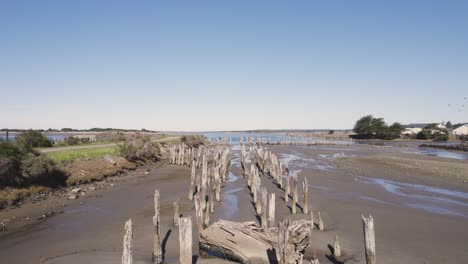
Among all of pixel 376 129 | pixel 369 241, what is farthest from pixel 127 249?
pixel 376 129

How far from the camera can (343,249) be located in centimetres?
1230

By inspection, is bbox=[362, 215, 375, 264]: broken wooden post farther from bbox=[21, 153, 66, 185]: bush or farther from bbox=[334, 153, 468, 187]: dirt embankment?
bbox=[334, 153, 468, 187]: dirt embankment

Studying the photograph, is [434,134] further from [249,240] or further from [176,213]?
[249,240]

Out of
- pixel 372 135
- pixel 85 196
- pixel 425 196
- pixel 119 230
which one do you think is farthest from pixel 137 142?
pixel 372 135

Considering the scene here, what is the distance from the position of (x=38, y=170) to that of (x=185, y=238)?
53.9 feet

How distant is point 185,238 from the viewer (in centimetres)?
912

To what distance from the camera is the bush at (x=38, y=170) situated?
2062 cm

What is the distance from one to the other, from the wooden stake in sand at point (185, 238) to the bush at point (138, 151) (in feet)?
96.3

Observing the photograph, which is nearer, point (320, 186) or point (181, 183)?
point (320, 186)

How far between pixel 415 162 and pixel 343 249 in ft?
111

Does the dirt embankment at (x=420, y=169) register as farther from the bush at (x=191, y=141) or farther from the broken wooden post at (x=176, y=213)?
the bush at (x=191, y=141)

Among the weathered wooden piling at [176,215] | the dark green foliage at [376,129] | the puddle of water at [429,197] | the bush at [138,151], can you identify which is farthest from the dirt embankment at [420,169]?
the dark green foliage at [376,129]

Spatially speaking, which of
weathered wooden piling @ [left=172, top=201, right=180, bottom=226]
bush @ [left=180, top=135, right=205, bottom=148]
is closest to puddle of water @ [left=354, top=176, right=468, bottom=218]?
weathered wooden piling @ [left=172, top=201, right=180, bottom=226]

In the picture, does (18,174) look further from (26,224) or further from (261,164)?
(261,164)
